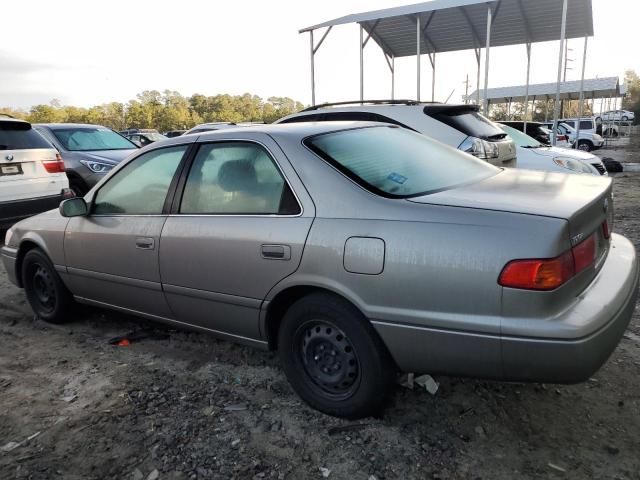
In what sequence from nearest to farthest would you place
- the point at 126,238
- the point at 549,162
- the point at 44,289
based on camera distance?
the point at 126,238, the point at 44,289, the point at 549,162

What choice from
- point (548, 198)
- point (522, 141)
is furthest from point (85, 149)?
point (548, 198)

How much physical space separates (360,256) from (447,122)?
4.25 m

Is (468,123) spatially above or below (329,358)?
above

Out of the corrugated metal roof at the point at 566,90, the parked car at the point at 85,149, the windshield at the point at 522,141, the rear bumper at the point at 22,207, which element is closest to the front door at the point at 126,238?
the rear bumper at the point at 22,207

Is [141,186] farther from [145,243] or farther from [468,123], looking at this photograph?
[468,123]

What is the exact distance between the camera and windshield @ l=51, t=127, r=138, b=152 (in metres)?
8.78

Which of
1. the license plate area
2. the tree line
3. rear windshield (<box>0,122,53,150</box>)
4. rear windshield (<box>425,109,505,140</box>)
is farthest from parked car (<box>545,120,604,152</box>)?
the tree line

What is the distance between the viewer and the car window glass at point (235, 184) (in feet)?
9.13

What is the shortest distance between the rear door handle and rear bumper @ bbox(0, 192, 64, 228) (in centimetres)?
510

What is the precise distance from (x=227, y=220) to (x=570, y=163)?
5724mm

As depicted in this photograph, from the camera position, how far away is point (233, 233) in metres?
2.84

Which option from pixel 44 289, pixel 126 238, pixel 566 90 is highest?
pixel 566 90

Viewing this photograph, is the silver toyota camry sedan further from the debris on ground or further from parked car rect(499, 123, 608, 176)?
parked car rect(499, 123, 608, 176)

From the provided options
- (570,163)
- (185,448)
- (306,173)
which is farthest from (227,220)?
(570,163)
